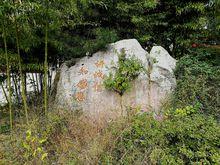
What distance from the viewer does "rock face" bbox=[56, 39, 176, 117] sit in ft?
15.9

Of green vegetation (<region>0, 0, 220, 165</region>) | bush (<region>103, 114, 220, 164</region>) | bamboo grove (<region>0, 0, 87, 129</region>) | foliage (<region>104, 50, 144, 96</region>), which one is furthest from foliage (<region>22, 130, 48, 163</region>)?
foliage (<region>104, 50, 144, 96</region>)

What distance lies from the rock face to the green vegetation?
0.14 m

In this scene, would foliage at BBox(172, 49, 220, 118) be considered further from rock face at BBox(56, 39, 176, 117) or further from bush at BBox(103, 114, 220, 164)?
bush at BBox(103, 114, 220, 164)

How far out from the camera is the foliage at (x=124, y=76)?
15.7 feet

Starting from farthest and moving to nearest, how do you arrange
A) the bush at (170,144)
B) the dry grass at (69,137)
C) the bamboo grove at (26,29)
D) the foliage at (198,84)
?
the foliage at (198,84)
the bamboo grove at (26,29)
the dry grass at (69,137)
the bush at (170,144)

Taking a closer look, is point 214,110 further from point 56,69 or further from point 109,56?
point 56,69

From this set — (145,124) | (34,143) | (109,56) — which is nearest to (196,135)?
(145,124)

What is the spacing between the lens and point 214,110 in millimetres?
4469

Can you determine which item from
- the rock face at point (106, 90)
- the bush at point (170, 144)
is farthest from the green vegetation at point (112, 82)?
the rock face at point (106, 90)

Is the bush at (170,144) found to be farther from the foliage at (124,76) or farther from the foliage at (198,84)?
the foliage at (124,76)

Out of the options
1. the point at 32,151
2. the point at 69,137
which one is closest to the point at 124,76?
the point at 69,137

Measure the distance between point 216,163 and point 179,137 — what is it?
46 centimetres

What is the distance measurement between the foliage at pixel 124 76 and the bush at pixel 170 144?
109cm

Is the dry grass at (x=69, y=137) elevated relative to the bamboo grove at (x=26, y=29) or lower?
lower
